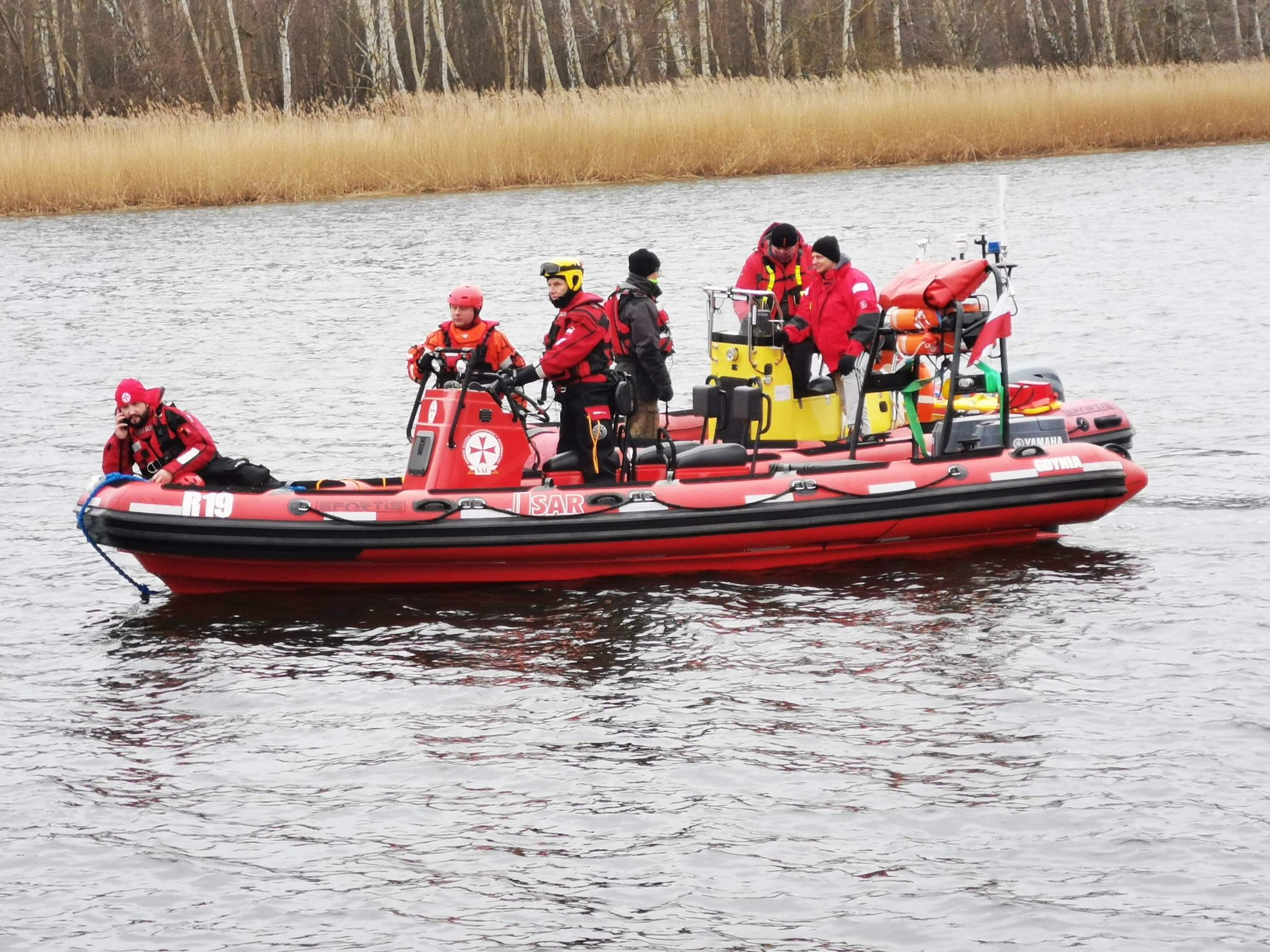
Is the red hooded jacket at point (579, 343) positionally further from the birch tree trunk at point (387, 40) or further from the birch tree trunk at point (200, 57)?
the birch tree trunk at point (200, 57)

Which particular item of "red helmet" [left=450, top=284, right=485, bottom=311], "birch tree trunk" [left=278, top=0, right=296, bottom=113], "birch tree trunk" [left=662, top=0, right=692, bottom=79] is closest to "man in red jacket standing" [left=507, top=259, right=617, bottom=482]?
"red helmet" [left=450, top=284, right=485, bottom=311]

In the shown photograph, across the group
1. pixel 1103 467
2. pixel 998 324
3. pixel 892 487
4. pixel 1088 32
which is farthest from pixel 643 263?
pixel 1088 32

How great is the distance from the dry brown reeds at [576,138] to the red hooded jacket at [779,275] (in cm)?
1489

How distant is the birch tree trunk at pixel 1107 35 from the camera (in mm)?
36156

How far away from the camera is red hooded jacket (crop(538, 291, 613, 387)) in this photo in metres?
9.02

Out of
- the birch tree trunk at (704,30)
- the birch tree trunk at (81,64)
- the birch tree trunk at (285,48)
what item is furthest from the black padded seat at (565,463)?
the birch tree trunk at (81,64)

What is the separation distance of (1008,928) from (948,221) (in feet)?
56.2

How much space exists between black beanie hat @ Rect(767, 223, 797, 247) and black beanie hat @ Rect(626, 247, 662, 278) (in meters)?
1.08

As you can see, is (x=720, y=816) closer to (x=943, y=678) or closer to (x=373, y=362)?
(x=943, y=678)

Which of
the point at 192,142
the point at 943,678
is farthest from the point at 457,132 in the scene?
the point at 943,678

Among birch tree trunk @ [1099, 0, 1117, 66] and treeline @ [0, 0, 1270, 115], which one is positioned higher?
Answer: treeline @ [0, 0, 1270, 115]

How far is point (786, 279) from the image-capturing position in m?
10.6

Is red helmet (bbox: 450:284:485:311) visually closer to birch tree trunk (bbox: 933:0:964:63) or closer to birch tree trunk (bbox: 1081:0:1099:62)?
birch tree trunk (bbox: 933:0:964:63)

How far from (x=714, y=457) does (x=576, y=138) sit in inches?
644
